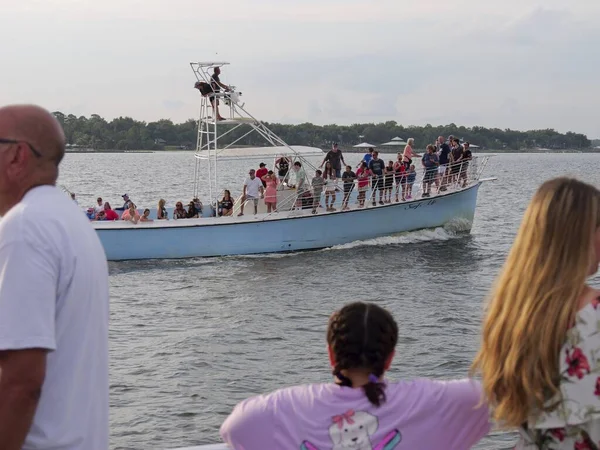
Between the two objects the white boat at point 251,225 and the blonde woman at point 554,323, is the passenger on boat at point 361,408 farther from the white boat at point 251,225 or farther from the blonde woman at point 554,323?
the white boat at point 251,225

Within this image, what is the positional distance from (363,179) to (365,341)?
24.0 meters

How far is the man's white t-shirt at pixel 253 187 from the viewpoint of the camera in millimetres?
24859

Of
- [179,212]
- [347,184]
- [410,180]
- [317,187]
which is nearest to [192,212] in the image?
[179,212]

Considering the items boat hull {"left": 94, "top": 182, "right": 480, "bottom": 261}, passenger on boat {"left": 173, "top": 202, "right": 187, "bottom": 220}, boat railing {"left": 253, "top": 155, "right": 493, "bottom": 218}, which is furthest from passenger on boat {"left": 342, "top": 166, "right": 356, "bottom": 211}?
passenger on boat {"left": 173, "top": 202, "right": 187, "bottom": 220}

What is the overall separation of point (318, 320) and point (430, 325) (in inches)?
86.7

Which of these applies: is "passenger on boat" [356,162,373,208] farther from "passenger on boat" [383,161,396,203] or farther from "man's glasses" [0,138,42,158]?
"man's glasses" [0,138,42,158]

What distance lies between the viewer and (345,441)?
9.53 ft

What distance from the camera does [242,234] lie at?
82.5 feet

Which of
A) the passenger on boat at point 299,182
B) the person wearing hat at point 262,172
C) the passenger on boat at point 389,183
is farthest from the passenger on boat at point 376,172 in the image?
the person wearing hat at point 262,172

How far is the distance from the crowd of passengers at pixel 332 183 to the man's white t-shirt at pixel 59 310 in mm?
21784

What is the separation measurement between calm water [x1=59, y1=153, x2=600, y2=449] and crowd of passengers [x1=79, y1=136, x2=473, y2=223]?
141 centimetres

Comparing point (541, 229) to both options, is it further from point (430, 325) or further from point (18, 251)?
point (430, 325)

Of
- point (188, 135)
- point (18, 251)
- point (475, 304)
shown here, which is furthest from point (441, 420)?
point (188, 135)

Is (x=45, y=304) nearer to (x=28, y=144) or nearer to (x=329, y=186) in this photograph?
(x=28, y=144)
